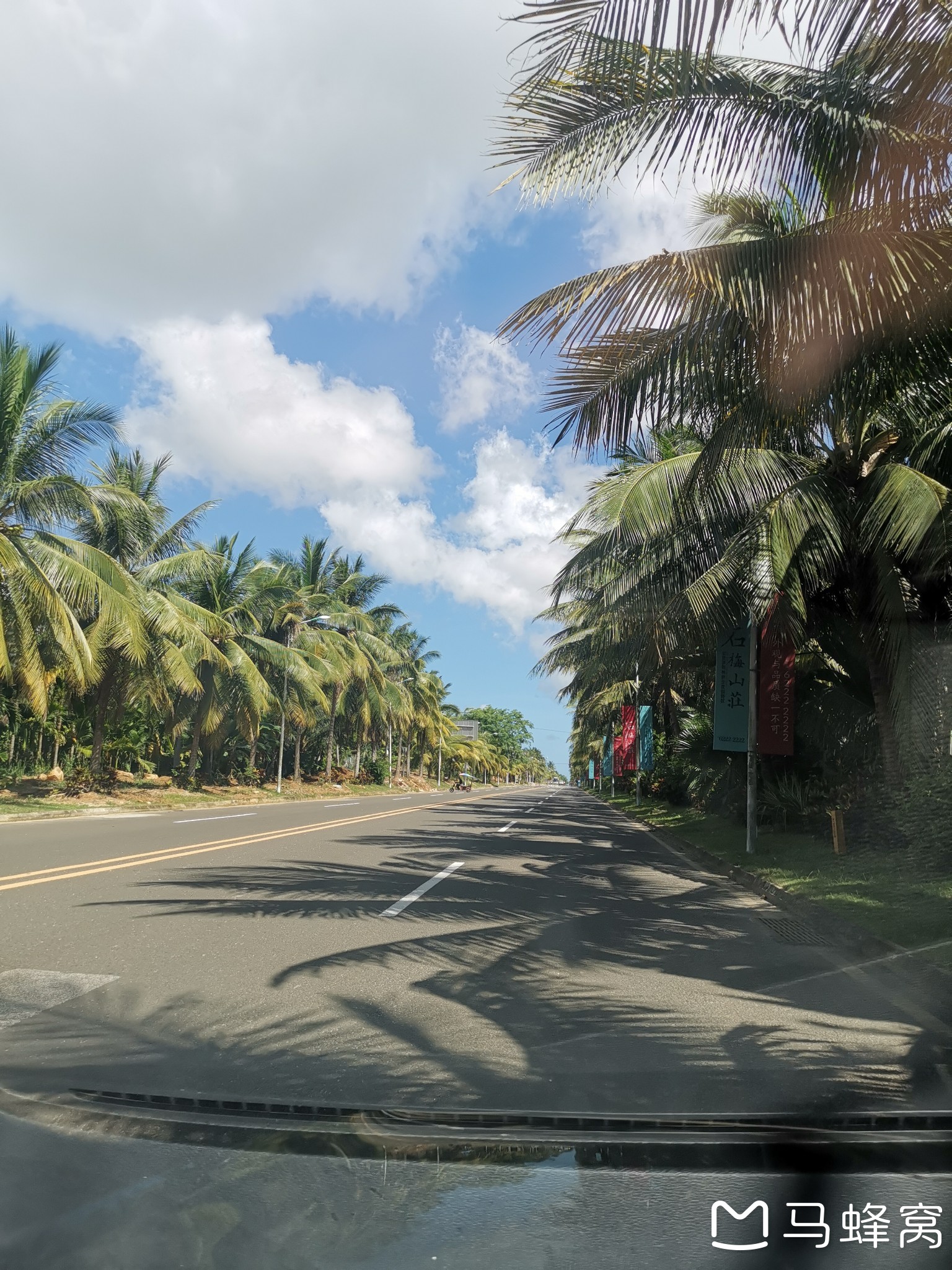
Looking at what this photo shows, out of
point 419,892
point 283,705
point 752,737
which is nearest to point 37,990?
point 419,892

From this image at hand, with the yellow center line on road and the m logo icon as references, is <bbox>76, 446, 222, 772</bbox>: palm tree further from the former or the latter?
the m logo icon

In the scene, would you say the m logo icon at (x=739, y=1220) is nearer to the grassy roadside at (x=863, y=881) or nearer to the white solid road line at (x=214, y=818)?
the grassy roadside at (x=863, y=881)

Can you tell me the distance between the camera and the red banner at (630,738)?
36.1 metres

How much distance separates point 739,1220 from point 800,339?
694 cm

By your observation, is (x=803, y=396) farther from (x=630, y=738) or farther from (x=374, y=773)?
(x=374, y=773)

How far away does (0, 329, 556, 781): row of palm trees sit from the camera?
21094mm

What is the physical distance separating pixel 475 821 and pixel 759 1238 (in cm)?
2309

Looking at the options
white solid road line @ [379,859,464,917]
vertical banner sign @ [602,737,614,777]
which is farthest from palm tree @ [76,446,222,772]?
vertical banner sign @ [602,737,614,777]

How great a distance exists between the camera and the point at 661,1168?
3.35 metres

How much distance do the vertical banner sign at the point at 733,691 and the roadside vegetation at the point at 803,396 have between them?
405mm

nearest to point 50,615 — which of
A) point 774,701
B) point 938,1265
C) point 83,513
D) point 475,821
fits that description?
point 83,513

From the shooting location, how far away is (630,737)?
3759 cm

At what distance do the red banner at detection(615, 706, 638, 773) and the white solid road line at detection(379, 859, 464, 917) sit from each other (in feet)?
73.2

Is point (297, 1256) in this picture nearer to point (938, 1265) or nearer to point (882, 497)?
point (938, 1265)
